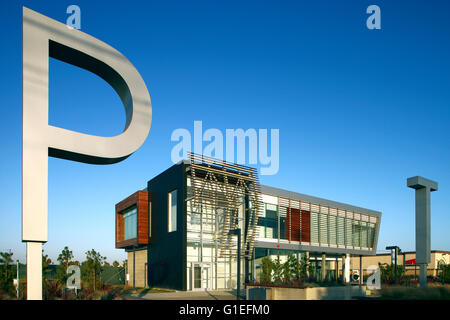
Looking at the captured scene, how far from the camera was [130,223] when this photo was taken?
38.3m

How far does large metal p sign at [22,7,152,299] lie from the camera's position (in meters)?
8.41

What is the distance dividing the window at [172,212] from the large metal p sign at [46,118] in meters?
21.0

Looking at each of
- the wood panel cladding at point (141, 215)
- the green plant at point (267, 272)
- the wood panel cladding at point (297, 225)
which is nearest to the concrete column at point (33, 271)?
the green plant at point (267, 272)

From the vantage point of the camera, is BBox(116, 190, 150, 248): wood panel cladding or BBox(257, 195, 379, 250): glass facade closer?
BBox(116, 190, 150, 248): wood panel cladding

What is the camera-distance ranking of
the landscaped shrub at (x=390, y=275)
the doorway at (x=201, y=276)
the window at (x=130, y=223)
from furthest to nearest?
the window at (x=130, y=223) → the landscaped shrub at (x=390, y=275) → the doorway at (x=201, y=276)

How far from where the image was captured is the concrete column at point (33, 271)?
8366mm

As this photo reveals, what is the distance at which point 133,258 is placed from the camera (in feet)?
128

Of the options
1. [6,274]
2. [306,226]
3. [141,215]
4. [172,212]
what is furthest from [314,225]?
[6,274]

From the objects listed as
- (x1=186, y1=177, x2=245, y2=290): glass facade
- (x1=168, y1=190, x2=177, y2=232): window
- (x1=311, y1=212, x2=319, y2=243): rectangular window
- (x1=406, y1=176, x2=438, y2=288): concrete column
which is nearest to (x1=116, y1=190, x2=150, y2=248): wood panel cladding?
(x1=168, y1=190, x2=177, y2=232): window

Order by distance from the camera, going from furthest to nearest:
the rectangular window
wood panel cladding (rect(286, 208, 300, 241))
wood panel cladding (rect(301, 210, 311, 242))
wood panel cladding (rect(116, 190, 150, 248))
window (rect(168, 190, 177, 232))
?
the rectangular window → wood panel cladding (rect(301, 210, 311, 242)) → wood panel cladding (rect(286, 208, 300, 241)) → wood panel cladding (rect(116, 190, 150, 248)) → window (rect(168, 190, 177, 232))

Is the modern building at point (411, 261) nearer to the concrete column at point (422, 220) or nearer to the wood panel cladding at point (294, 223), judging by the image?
the wood panel cladding at point (294, 223)

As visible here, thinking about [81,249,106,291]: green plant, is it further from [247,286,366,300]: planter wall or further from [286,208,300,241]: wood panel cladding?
[286,208,300,241]: wood panel cladding
